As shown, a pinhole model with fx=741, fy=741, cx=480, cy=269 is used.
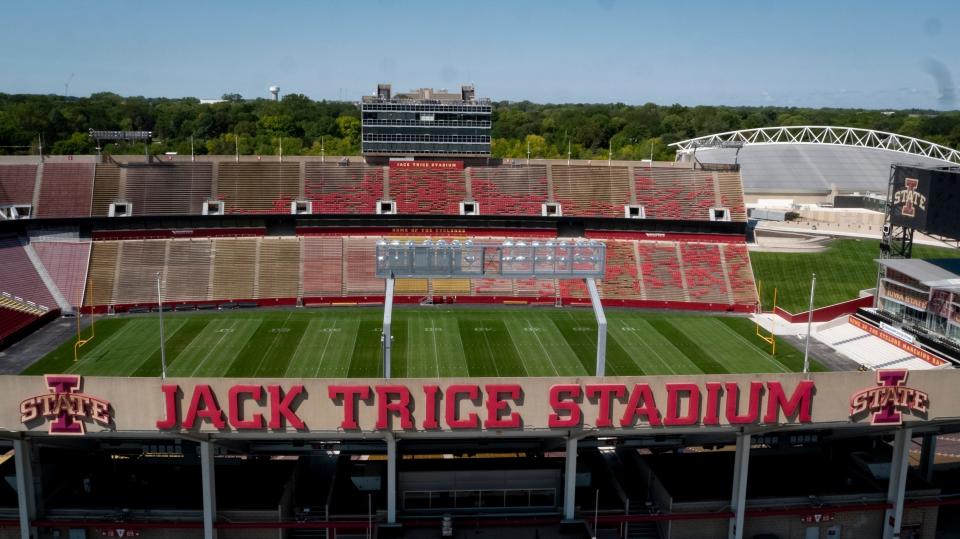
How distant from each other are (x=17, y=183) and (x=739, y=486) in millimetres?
60565

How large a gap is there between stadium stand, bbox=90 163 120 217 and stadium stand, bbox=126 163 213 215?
→ 3.29 feet

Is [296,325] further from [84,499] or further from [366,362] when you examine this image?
[84,499]

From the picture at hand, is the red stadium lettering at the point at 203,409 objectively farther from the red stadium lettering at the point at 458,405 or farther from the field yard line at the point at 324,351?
the field yard line at the point at 324,351

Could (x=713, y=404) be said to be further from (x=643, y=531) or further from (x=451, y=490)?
(x=451, y=490)

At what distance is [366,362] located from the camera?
45406 millimetres

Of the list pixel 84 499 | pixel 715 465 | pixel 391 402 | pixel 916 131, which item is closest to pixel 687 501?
pixel 715 465

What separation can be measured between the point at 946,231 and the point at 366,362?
33.2 metres

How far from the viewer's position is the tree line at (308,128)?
380 ft

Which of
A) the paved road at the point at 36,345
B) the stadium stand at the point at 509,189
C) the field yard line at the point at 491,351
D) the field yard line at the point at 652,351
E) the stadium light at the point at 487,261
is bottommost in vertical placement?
the paved road at the point at 36,345

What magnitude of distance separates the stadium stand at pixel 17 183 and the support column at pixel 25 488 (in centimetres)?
4196

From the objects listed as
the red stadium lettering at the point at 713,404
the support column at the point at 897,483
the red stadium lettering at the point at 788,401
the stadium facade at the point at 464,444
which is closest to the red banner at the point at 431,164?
the stadium facade at the point at 464,444

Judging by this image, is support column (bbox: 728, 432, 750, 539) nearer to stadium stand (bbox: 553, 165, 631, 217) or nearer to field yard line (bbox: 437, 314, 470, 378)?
field yard line (bbox: 437, 314, 470, 378)

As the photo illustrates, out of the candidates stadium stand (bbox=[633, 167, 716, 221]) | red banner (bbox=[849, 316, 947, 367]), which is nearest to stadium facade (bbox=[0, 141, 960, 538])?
red banner (bbox=[849, 316, 947, 367])

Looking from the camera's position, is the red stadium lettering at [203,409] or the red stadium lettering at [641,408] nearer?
the red stadium lettering at [203,409]
